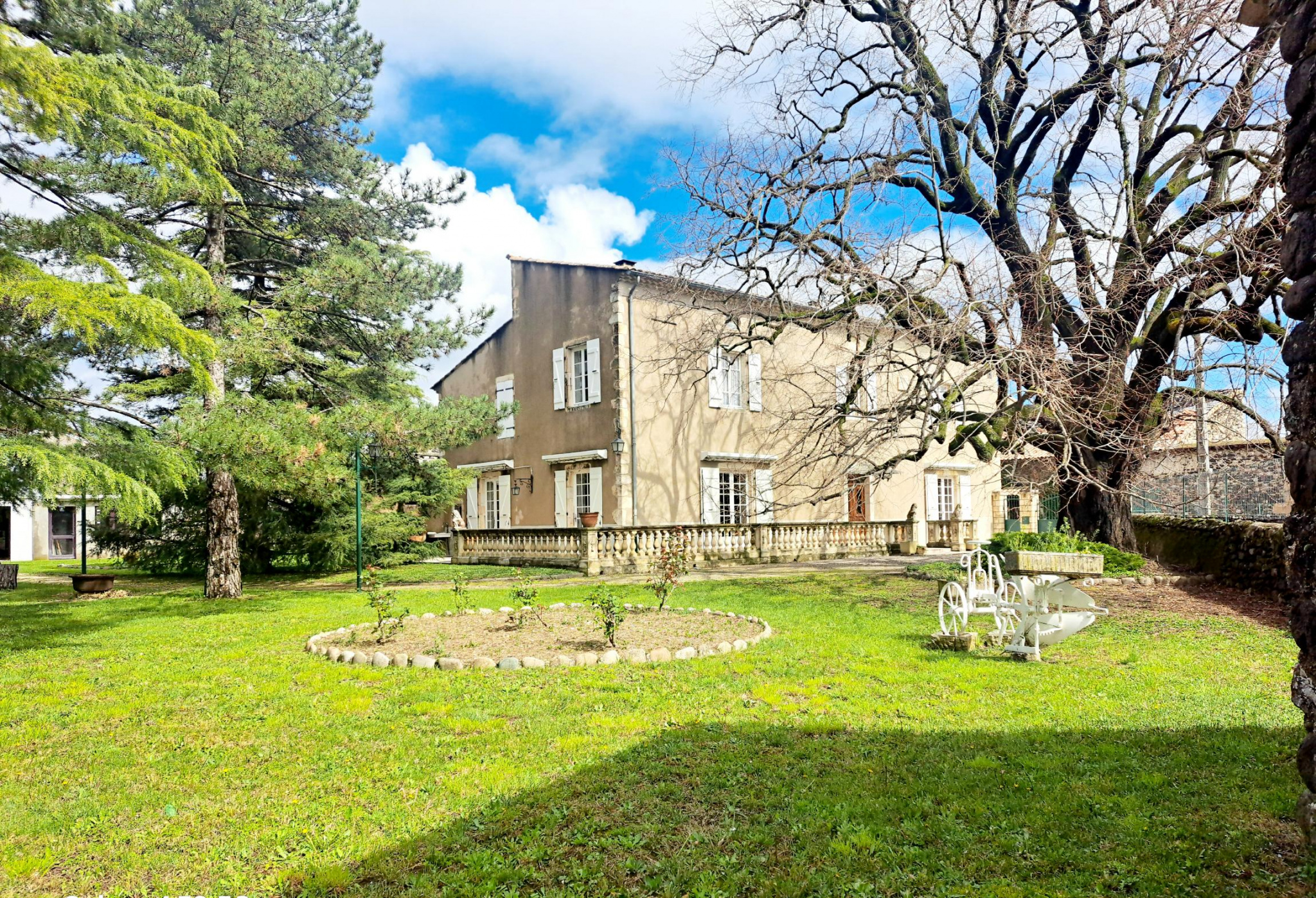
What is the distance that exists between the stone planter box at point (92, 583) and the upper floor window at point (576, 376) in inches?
444

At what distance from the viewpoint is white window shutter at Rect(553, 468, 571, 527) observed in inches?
867

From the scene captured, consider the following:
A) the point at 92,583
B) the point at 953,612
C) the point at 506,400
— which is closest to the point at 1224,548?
the point at 953,612

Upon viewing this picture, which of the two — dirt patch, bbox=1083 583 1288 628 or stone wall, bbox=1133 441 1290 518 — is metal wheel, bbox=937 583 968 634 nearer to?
dirt patch, bbox=1083 583 1288 628

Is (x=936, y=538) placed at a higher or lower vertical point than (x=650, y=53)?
lower

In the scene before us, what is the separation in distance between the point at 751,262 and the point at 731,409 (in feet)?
30.4

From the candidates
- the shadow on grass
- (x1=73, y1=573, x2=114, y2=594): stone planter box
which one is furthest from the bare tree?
(x1=73, y1=573, x2=114, y2=594): stone planter box

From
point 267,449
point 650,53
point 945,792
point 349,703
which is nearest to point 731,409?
point 650,53

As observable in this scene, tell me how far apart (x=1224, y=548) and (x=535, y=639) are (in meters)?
12.3

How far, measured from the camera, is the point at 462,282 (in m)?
19.1

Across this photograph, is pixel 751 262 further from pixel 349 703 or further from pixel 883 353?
pixel 349 703

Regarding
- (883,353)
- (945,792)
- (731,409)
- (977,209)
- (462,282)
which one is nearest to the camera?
(945,792)

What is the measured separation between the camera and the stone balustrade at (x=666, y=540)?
18328 millimetres

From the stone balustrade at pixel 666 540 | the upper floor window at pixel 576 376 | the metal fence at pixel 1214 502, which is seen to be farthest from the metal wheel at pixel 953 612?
the upper floor window at pixel 576 376

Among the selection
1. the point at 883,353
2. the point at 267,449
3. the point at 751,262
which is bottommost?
the point at 267,449
